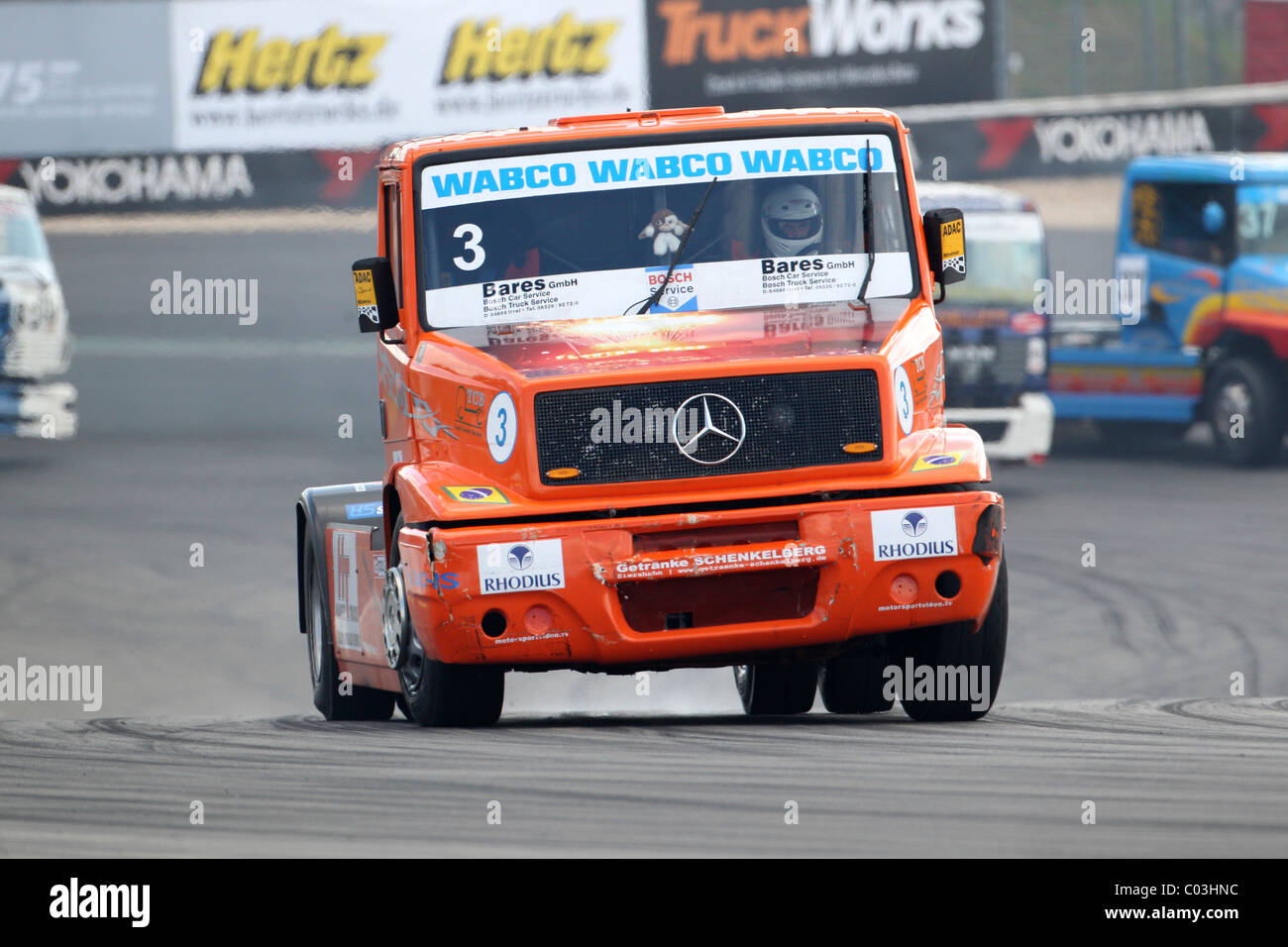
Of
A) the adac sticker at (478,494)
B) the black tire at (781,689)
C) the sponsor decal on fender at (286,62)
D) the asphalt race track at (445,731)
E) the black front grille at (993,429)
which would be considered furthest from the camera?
the sponsor decal on fender at (286,62)

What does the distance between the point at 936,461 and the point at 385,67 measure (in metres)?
20.9

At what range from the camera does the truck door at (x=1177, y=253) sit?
20969mm

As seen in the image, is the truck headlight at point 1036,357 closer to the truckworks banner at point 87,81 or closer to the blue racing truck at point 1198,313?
the blue racing truck at point 1198,313

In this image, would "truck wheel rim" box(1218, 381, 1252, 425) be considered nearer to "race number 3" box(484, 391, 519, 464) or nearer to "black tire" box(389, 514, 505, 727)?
"black tire" box(389, 514, 505, 727)

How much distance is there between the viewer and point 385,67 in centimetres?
2828

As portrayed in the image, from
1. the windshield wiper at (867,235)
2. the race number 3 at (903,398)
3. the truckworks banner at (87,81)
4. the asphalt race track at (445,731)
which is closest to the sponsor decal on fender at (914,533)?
the race number 3 at (903,398)

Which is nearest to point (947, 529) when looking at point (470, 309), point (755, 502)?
point (755, 502)

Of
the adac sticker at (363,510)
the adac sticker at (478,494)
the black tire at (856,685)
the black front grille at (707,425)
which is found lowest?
the black tire at (856,685)

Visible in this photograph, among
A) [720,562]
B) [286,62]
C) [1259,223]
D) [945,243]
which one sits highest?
[286,62]

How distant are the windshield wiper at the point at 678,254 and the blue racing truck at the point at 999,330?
11183mm

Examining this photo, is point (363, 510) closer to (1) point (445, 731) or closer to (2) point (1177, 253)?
(1) point (445, 731)

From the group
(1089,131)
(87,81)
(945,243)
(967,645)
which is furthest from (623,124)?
(87,81)
